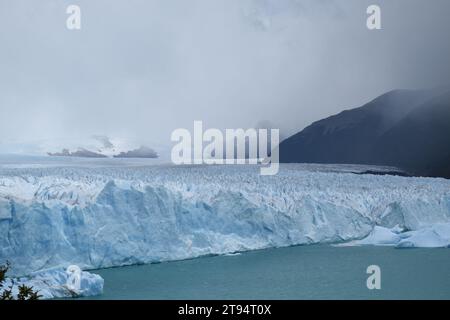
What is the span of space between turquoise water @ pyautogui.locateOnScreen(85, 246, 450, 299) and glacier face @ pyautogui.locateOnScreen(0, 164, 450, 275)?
0.54 metres

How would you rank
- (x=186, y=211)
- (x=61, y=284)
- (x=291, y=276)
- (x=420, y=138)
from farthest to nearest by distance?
(x=420, y=138), (x=186, y=211), (x=291, y=276), (x=61, y=284)

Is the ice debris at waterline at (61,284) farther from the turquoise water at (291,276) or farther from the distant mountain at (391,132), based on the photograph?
the distant mountain at (391,132)

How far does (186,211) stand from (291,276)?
3441mm

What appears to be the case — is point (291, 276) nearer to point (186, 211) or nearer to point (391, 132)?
point (186, 211)

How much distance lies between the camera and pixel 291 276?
1251 cm

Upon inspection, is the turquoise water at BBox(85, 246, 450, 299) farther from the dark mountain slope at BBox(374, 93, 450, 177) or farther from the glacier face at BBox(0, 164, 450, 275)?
the dark mountain slope at BBox(374, 93, 450, 177)

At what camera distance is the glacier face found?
1302 cm

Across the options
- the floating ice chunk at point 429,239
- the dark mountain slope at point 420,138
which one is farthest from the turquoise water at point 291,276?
the dark mountain slope at point 420,138

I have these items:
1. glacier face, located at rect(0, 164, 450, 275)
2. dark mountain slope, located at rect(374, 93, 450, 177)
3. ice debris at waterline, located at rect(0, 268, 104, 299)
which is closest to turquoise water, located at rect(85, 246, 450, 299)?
ice debris at waterline, located at rect(0, 268, 104, 299)

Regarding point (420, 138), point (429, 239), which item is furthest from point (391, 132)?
point (429, 239)

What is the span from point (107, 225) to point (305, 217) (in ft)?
17.6

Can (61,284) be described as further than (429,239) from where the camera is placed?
No
